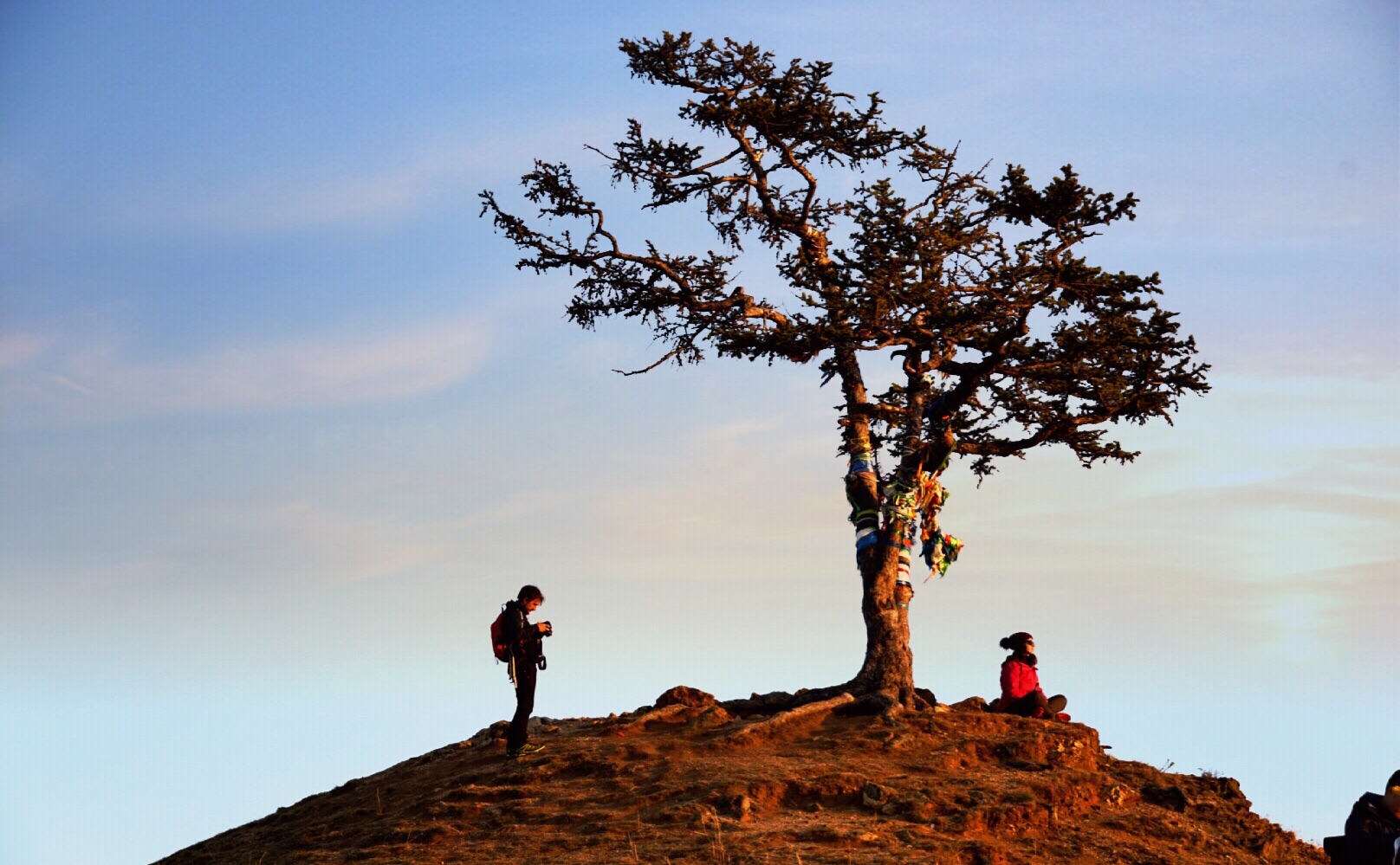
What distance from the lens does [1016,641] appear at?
70.5 ft

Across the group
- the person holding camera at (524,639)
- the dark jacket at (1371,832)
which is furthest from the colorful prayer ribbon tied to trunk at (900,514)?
the dark jacket at (1371,832)

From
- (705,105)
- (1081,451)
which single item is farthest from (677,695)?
(705,105)

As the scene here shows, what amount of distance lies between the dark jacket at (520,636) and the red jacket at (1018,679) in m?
7.50

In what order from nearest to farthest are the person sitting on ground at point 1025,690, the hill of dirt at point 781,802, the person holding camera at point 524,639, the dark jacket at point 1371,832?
the dark jacket at point 1371,832 < the hill of dirt at point 781,802 < the person holding camera at point 524,639 < the person sitting on ground at point 1025,690

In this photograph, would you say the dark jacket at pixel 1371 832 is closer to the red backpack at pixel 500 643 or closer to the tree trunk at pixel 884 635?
the tree trunk at pixel 884 635

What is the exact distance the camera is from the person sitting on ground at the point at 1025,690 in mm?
21750

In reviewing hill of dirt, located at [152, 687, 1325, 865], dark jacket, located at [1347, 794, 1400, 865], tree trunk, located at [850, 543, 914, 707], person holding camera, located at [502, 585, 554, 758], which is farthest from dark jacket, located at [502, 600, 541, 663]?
dark jacket, located at [1347, 794, 1400, 865]

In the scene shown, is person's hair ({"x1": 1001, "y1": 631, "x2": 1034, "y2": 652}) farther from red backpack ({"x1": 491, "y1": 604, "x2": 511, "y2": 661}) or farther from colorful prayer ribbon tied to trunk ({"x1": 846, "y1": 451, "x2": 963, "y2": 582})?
red backpack ({"x1": 491, "y1": 604, "x2": 511, "y2": 661})

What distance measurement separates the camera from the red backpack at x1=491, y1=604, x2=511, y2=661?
19453 mm

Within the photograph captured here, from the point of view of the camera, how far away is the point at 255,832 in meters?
21.1

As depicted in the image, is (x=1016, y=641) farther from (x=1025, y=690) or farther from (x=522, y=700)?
(x=522, y=700)

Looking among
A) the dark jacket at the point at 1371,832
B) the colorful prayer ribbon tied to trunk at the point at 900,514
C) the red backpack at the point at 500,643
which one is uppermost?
the colorful prayer ribbon tied to trunk at the point at 900,514

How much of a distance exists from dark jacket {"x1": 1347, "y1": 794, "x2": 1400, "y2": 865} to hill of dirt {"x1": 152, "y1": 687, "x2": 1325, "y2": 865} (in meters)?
2.06

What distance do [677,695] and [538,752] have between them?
3205 mm
